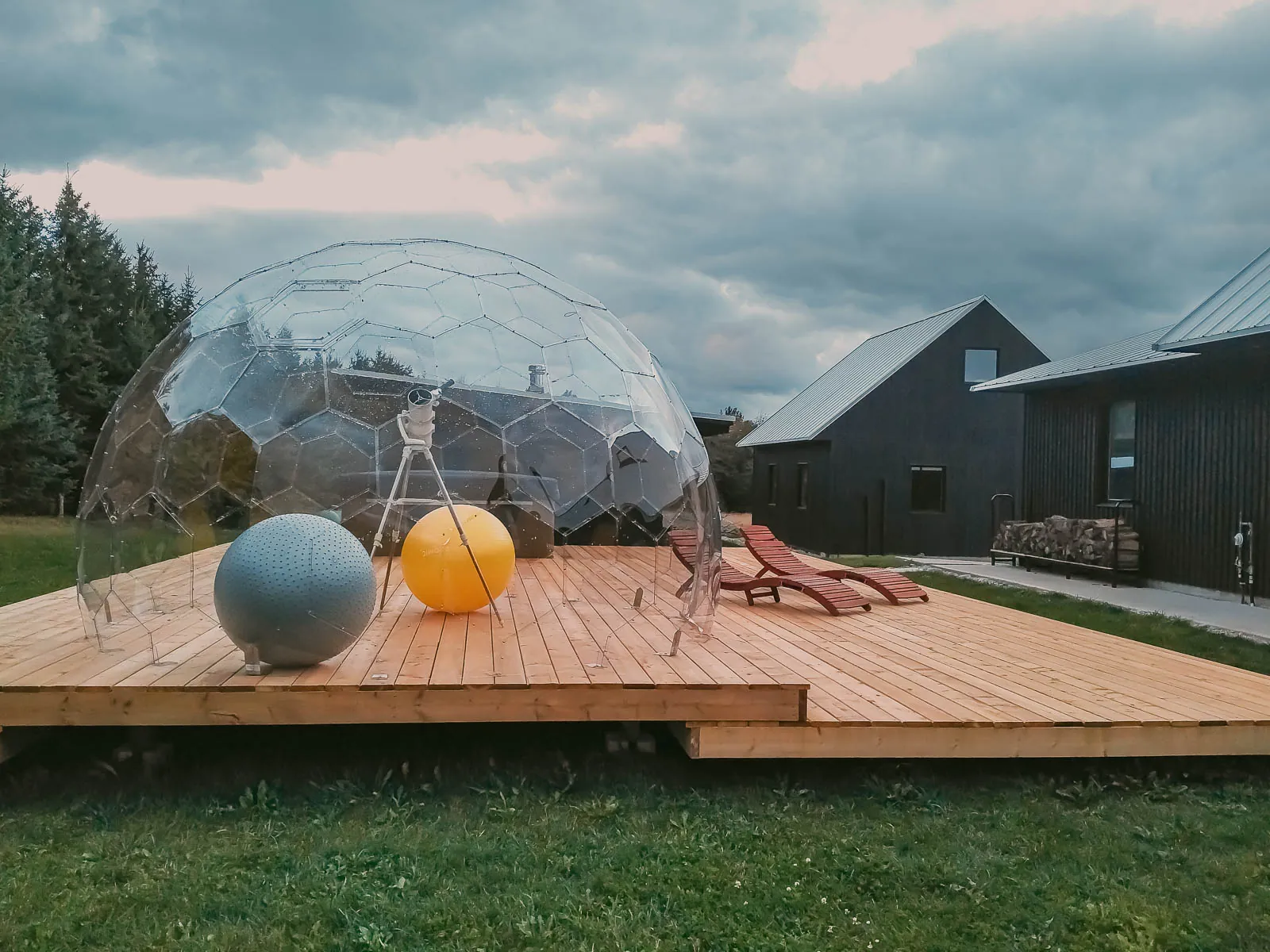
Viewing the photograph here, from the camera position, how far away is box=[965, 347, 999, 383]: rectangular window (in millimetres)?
19547

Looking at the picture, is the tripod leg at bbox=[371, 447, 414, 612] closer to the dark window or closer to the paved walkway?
the paved walkway

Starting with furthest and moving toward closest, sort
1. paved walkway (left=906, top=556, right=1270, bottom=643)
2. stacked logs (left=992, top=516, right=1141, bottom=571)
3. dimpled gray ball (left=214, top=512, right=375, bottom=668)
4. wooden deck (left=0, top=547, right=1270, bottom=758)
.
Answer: stacked logs (left=992, top=516, right=1141, bottom=571) < paved walkway (left=906, top=556, right=1270, bottom=643) < dimpled gray ball (left=214, top=512, right=375, bottom=668) < wooden deck (left=0, top=547, right=1270, bottom=758)

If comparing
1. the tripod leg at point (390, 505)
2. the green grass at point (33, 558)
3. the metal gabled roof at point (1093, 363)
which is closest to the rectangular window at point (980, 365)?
the metal gabled roof at point (1093, 363)

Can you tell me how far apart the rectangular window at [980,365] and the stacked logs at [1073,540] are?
5675 mm

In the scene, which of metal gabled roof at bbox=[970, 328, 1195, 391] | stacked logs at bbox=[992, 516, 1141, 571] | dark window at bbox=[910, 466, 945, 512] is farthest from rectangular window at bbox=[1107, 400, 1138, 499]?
dark window at bbox=[910, 466, 945, 512]

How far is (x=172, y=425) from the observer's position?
16.4ft

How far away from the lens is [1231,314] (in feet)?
29.0

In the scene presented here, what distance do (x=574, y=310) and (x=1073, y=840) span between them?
11.8ft

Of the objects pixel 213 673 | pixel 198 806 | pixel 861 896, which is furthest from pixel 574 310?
pixel 861 896

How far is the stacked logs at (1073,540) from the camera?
12008 millimetres

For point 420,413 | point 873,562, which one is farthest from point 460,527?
point 873,562

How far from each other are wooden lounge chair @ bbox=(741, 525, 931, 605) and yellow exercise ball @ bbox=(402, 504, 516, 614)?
316 cm

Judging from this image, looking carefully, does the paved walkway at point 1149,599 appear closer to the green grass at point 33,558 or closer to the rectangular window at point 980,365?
the rectangular window at point 980,365

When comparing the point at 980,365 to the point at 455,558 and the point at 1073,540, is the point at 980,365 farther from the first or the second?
the point at 455,558
